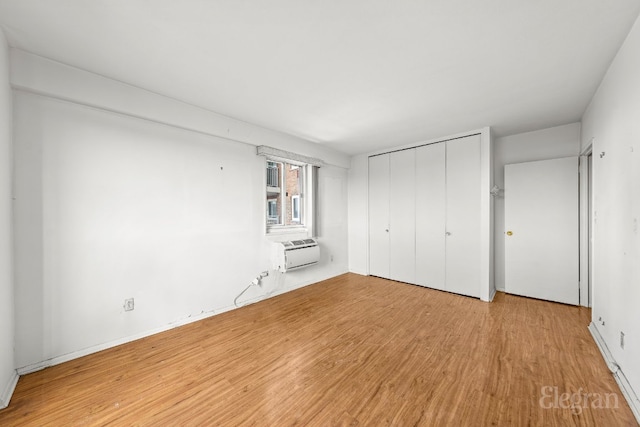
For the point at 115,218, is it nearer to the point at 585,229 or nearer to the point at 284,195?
the point at 284,195

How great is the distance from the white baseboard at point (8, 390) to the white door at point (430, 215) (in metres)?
4.83

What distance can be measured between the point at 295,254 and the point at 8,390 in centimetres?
294

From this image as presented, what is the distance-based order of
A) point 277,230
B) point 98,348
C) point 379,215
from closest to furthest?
point 98,348, point 277,230, point 379,215

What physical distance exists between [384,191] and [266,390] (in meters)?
3.93

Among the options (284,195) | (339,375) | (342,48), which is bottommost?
(339,375)

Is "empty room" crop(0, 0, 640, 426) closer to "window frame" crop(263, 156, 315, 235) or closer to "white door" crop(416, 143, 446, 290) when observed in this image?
"white door" crop(416, 143, 446, 290)

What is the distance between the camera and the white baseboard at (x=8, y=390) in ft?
5.45

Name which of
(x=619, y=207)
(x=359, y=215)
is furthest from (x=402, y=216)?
(x=619, y=207)

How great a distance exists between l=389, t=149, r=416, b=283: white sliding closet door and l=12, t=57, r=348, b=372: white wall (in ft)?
8.83

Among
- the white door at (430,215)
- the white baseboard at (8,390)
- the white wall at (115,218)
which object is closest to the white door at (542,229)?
the white door at (430,215)

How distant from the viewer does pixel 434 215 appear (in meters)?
4.24

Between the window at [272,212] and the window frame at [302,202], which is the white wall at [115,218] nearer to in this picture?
the window at [272,212]

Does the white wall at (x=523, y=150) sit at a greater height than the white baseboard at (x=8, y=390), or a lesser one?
greater

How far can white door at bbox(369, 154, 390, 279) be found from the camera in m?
4.89
